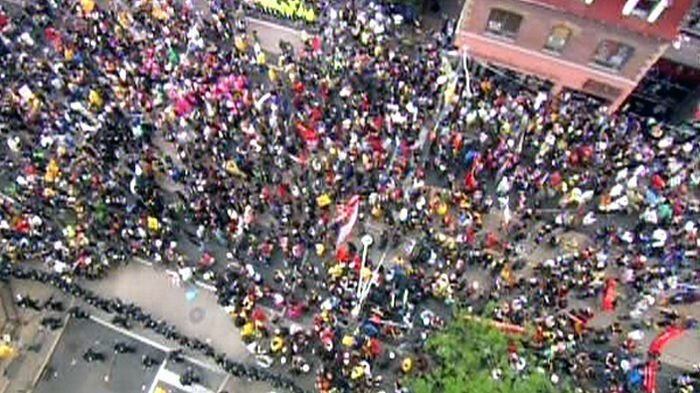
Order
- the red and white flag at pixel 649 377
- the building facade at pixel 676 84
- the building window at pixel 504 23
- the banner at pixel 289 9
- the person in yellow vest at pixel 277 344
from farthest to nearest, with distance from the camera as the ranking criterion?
1. the banner at pixel 289 9
2. the building facade at pixel 676 84
3. the building window at pixel 504 23
4. the person in yellow vest at pixel 277 344
5. the red and white flag at pixel 649 377

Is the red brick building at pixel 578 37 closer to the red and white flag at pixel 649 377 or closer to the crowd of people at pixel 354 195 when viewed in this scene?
the crowd of people at pixel 354 195

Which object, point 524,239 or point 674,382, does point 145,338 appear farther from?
point 674,382

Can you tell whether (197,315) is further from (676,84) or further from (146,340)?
(676,84)

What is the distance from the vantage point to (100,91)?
34594 mm

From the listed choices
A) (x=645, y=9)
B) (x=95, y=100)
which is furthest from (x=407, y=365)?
(x=95, y=100)

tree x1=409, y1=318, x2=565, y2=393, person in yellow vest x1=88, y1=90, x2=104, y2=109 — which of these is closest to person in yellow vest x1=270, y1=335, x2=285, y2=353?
tree x1=409, y1=318, x2=565, y2=393

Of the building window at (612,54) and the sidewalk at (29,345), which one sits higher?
the building window at (612,54)

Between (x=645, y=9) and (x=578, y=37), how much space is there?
2862mm

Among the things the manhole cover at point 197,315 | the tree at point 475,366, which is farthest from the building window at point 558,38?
the manhole cover at point 197,315

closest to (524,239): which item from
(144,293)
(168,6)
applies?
(144,293)

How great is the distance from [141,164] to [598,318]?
61.4ft

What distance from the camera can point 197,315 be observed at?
108 feet

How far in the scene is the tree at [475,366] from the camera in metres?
26.3

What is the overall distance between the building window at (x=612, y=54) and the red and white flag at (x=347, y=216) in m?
11.0
